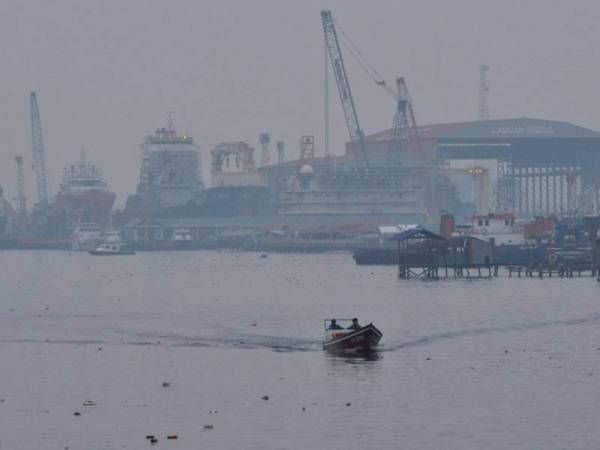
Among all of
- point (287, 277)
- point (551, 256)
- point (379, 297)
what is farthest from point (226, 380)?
point (287, 277)

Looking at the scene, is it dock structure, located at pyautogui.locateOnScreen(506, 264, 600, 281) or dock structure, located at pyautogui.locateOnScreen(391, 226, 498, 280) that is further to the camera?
dock structure, located at pyautogui.locateOnScreen(391, 226, 498, 280)

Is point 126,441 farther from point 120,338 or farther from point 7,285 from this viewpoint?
point 7,285

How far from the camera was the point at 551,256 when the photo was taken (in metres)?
144

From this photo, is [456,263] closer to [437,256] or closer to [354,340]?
[437,256]

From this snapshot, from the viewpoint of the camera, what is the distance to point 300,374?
214ft

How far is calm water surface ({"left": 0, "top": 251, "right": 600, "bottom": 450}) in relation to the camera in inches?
2015

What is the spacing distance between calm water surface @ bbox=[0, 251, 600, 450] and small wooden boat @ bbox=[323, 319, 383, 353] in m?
0.81

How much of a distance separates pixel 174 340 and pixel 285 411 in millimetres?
25738

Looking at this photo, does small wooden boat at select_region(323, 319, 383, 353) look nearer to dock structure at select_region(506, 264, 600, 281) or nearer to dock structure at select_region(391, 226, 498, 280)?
dock structure at select_region(506, 264, 600, 281)

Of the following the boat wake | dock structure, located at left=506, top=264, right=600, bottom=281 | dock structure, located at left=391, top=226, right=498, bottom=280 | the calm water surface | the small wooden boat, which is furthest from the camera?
dock structure, located at left=391, top=226, right=498, bottom=280

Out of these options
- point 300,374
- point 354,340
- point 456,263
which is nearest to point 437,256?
point 456,263

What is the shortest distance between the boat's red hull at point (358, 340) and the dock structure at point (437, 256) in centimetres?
6482

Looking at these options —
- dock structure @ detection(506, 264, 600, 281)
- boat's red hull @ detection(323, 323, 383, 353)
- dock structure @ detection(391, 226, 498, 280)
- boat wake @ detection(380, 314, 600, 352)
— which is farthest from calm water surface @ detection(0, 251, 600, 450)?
dock structure @ detection(391, 226, 498, 280)

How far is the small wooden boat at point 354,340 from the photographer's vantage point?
71688mm
